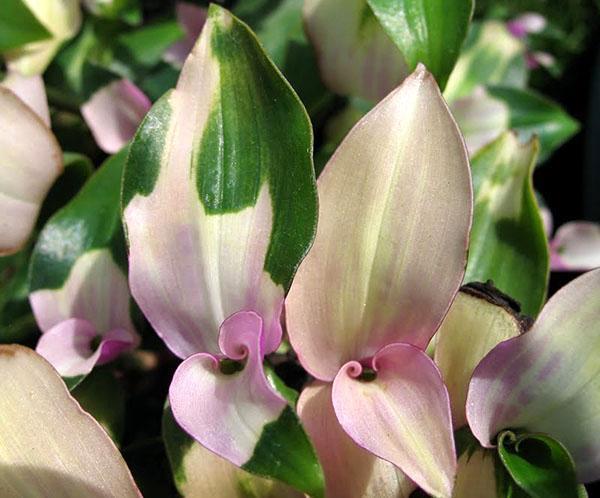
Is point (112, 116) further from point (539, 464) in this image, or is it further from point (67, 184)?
point (539, 464)

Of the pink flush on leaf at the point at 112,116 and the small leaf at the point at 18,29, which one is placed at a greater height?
the small leaf at the point at 18,29

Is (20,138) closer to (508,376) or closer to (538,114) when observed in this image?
(508,376)

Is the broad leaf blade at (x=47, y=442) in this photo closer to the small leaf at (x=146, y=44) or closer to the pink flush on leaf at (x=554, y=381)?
the pink flush on leaf at (x=554, y=381)

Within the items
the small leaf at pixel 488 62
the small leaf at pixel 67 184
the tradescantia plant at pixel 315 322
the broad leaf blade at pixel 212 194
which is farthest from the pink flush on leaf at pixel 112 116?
the small leaf at pixel 488 62

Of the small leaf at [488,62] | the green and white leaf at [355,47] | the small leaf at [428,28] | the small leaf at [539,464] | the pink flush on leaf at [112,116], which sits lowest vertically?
the small leaf at [539,464]

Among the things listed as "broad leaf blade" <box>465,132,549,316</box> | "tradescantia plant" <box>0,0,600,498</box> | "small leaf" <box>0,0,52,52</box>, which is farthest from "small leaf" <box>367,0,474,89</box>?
"small leaf" <box>0,0,52,52</box>

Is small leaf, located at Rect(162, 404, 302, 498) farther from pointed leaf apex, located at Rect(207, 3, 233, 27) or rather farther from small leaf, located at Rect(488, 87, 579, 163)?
small leaf, located at Rect(488, 87, 579, 163)

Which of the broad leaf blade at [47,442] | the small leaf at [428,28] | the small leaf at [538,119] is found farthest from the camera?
the small leaf at [538,119]
